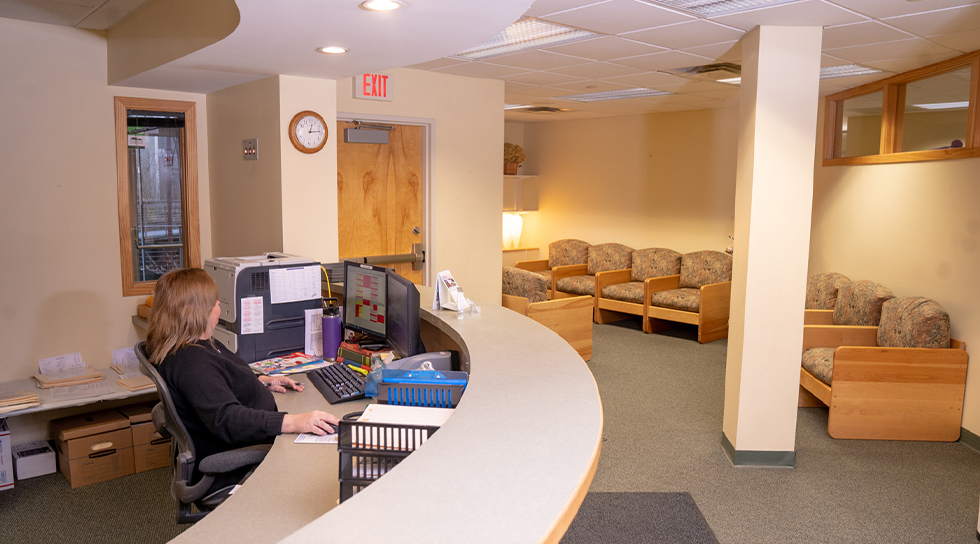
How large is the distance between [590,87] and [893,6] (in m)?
3.13

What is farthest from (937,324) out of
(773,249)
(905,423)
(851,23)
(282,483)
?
(282,483)

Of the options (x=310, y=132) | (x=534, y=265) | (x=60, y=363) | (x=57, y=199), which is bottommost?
(x=60, y=363)

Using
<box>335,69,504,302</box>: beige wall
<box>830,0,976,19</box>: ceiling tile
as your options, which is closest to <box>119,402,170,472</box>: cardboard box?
<box>335,69,504,302</box>: beige wall

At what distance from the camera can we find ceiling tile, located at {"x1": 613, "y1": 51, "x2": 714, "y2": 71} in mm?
4590

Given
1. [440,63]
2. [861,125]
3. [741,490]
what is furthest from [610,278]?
[741,490]

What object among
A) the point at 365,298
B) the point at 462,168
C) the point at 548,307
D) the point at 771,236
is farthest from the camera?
the point at 548,307

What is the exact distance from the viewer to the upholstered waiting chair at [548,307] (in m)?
6.16

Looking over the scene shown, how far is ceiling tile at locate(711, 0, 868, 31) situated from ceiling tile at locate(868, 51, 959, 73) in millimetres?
1405

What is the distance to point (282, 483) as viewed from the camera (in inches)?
73.0

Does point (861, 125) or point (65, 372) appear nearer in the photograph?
point (65, 372)

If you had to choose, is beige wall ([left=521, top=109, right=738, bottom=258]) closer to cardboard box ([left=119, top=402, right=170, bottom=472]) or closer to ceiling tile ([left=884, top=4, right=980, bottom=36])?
ceiling tile ([left=884, top=4, right=980, bottom=36])

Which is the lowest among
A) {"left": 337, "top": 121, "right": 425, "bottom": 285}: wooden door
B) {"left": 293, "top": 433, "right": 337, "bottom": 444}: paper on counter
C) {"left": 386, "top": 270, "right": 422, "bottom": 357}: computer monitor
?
{"left": 293, "top": 433, "right": 337, "bottom": 444}: paper on counter

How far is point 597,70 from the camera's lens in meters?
5.26

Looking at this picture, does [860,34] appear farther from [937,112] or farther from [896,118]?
[896,118]
